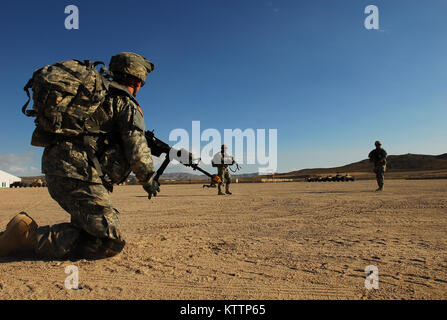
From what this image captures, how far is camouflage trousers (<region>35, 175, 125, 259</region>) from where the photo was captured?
2.78 metres

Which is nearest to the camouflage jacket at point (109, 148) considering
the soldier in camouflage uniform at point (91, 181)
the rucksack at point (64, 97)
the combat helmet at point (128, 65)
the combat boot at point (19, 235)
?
the soldier in camouflage uniform at point (91, 181)

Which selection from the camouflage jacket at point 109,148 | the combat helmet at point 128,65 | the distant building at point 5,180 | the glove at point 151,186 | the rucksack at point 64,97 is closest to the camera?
the rucksack at point 64,97

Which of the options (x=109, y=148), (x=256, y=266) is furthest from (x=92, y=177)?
(x=256, y=266)

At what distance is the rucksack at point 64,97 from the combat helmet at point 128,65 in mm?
406

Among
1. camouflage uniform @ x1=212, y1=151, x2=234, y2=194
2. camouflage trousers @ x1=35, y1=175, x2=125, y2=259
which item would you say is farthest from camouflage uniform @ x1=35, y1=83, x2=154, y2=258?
camouflage uniform @ x1=212, y1=151, x2=234, y2=194

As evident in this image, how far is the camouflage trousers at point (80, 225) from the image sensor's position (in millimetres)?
2781

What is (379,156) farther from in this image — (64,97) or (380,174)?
(64,97)

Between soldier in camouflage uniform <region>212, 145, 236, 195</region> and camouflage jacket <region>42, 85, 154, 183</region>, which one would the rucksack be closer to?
camouflage jacket <region>42, 85, 154, 183</region>

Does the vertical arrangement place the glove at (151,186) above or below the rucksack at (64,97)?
below

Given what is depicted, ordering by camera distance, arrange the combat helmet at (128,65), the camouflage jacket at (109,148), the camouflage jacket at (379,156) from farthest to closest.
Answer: the camouflage jacket at (379,156)
the combat helmet at (128,65)
the camouflage jacket at (109,148)

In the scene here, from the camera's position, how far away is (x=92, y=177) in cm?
279

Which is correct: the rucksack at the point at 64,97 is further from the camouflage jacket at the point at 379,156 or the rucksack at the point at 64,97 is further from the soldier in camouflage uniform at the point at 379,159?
the camouflage jacket at the point at 379,156
